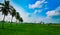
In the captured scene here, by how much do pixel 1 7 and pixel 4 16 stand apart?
3.44 feet

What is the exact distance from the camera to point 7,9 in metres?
20.0

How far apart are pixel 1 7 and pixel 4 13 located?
32.3 inches

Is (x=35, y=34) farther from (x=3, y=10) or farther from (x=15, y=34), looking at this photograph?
(x=3, y=10)

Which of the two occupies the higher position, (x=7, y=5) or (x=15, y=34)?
(x=7, y=5)

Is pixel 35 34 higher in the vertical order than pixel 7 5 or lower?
lower

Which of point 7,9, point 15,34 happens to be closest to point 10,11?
point 7,9

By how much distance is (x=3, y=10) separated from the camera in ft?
65.1

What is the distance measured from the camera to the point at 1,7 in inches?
781

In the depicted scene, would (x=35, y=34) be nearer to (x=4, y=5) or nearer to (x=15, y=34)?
(x=15, y=34)

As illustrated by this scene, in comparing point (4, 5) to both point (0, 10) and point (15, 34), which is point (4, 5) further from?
point (15, 34)

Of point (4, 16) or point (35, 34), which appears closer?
point (35, 34)

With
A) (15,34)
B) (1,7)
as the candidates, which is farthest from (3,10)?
(15,34)

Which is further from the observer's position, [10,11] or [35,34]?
[10,11]

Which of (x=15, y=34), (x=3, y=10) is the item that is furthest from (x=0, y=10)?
(x=15, y=34)
